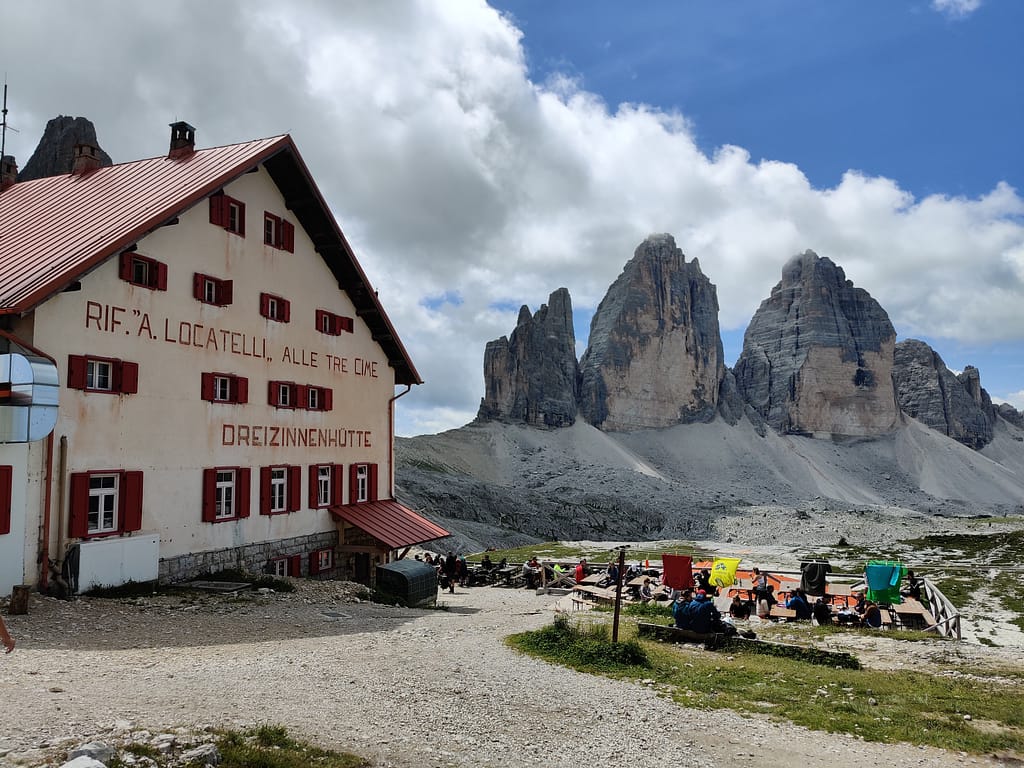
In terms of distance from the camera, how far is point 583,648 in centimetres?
1327

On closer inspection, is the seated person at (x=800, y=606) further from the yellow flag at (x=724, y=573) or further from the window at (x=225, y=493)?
the window at (x=225, y=493)

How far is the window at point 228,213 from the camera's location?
22.1 metres

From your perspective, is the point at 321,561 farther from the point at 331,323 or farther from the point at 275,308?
the point at 275,308

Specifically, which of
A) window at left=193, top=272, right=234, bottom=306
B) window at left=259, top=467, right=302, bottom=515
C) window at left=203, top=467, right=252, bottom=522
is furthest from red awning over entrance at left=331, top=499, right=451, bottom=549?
window at left=193, top=272, right=234, bottom=306

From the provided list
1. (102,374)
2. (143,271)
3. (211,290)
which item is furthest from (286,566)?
(143,271)

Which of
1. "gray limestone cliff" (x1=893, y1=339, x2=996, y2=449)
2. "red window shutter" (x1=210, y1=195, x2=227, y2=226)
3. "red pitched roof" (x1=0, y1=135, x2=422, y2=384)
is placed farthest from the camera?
"gray limestone cliff" (x1=893, y1=339, x2=996, y2=449)

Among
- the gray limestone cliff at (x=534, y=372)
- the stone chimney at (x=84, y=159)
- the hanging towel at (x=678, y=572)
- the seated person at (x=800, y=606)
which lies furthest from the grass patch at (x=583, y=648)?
the gray limestone cliff at (x=534, y=372)

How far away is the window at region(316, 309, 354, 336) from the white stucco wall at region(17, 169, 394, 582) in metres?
0.27

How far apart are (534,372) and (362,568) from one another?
100883 mm

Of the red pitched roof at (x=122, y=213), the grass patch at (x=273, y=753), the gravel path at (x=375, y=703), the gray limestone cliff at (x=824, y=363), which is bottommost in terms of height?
the gravel path at (x=375, y=703)

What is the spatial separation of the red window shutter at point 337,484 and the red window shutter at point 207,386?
22.2 ft

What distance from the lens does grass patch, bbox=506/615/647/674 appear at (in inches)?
496

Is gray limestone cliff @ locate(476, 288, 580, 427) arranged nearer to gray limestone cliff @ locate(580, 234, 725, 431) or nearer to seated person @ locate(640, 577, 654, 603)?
gray limestone cliff @ locate(580, 234, 725, 431)

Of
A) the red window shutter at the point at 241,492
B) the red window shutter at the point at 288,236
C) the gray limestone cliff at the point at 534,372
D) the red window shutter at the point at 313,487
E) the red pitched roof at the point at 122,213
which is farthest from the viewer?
the gray limestone cliff at the point at 534,372
